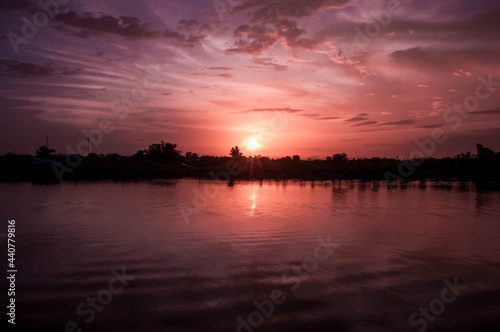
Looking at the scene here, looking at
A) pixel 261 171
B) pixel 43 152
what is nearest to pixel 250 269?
pixel 261 171

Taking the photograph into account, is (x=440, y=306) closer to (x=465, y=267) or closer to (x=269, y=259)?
(x=465, y=267)

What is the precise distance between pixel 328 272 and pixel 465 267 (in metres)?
3.95

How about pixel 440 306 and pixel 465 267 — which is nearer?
pixel 440 306

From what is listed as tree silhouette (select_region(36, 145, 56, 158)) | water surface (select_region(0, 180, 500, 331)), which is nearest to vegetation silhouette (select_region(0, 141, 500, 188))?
tree silhouette (select_region(36, 145, 56, 158))

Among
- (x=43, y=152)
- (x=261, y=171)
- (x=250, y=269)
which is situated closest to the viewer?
(x=250, y=269)

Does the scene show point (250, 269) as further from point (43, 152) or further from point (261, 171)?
point (43, 152)

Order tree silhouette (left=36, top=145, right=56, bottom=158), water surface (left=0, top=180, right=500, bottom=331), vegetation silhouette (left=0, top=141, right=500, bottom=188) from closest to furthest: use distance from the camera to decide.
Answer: water surface (left=0, top=180, right=500, bottom=331), vegetation silhouette (left=0, top=141, right=500, bottom=188), tree silhouette (left=36, top=145, right=56, bottom=158)

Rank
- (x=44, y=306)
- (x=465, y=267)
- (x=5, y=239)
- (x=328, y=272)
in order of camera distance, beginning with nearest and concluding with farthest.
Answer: (x=44, y=306), (x=328, y=272), (x=465, y=267), (x=5, y=239)

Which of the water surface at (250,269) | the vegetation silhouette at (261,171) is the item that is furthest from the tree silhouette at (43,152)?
the water surface at (250,269)

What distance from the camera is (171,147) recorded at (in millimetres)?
78500

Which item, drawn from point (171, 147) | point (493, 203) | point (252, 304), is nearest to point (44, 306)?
point (252, 304)

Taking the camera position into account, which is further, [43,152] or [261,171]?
[43,152]

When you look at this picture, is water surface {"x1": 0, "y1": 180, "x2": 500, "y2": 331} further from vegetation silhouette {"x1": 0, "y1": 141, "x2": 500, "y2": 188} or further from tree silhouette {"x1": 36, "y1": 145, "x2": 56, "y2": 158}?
tree silhouette {"x1": 36, "y1": 145, "x2": 56, "y2": 158}

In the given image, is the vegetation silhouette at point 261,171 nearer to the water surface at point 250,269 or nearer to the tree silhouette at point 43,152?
the tree silhouette at point 43,152
